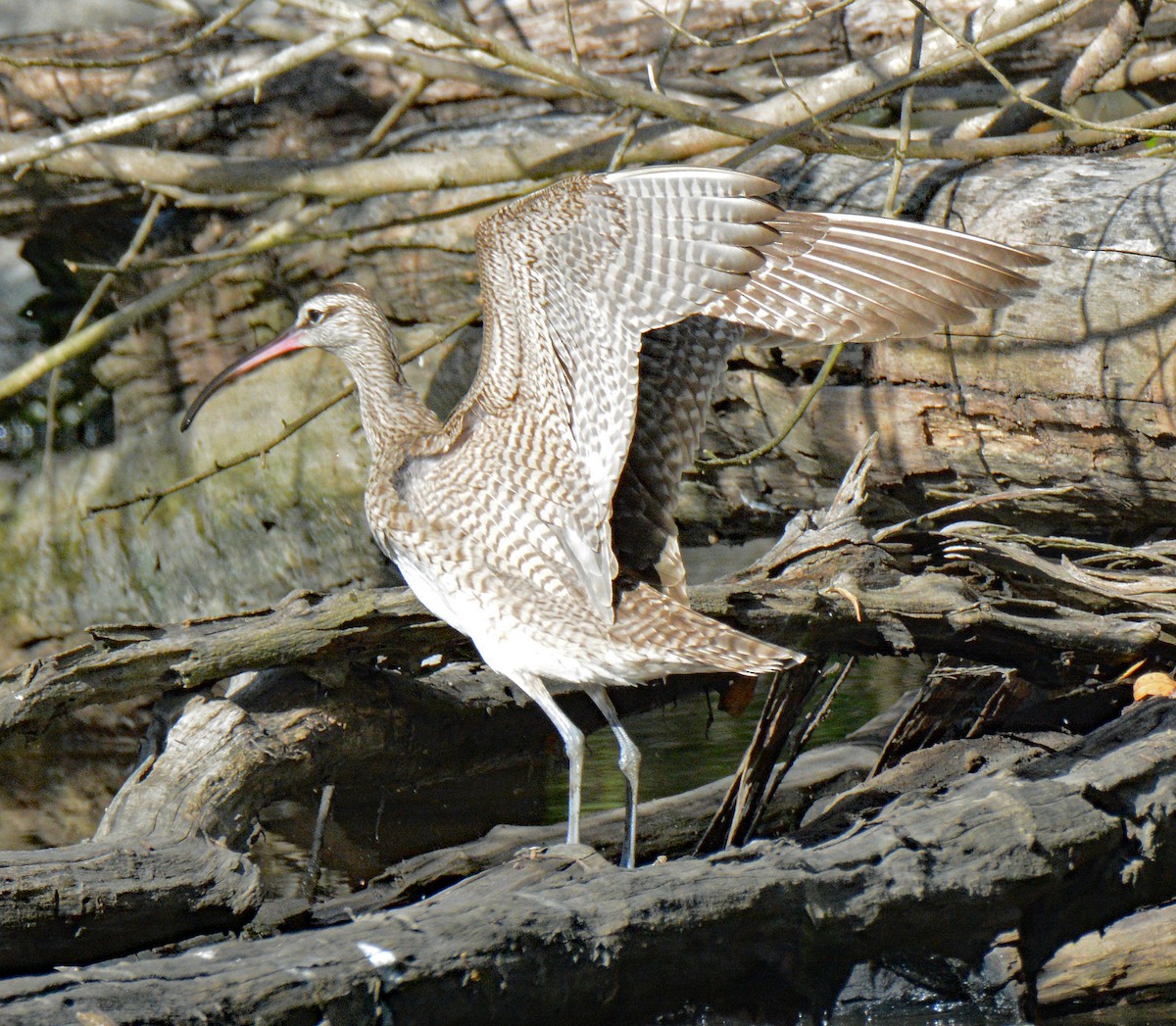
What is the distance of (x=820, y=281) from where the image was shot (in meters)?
3.43

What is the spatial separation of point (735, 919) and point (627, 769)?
1.19m

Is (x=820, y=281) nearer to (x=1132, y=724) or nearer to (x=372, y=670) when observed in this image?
(x=1132, y=724)

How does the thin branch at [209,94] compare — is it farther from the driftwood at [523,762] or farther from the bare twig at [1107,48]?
the bare twig at [1107,48]

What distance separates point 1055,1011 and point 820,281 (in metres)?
1.81

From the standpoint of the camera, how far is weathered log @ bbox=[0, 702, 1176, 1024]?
224 centimetres

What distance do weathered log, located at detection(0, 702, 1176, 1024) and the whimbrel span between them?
1.96ft

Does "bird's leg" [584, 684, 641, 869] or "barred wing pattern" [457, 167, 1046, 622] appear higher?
"barred wing pattern" [457, 167, 1046, 622]

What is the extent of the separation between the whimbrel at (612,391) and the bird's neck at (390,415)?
52 millimetres

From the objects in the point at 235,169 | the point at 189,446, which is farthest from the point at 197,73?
the point at 189,446

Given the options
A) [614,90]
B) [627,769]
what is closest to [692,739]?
[627,769]

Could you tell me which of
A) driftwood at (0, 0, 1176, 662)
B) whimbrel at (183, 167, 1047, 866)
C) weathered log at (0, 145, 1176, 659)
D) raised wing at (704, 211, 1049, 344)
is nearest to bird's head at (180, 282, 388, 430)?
whimbrel at (183, 167, 1047, 866)

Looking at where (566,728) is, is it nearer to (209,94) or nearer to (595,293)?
(595,293)

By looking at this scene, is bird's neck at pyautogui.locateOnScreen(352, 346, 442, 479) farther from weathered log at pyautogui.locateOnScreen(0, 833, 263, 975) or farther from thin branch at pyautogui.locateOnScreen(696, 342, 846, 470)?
weathered log at pyautogui.locateOnScreen(0, 833, 263, 975)

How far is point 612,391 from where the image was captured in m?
3.43
